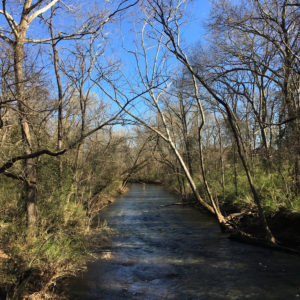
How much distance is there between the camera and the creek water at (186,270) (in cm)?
580

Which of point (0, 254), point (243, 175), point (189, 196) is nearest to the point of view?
point (0, 254)

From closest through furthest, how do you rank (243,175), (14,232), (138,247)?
1. (14,232)
2. (138,247)
3. (243,175)

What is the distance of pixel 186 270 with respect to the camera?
7.14 meters

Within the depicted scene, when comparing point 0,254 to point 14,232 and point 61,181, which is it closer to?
point 14,232

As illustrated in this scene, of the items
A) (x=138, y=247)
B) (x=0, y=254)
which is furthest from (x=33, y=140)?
(x=138, y=247)

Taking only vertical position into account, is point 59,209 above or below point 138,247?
above

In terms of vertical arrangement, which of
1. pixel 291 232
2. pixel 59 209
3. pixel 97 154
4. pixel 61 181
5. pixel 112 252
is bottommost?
pixel 112 252

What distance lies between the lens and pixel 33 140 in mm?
8898

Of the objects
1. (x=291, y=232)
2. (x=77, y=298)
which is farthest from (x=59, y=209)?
(x=291, y=232)

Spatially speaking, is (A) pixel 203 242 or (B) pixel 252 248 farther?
(A) pixel 203 242

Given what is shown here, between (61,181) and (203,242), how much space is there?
5.43m

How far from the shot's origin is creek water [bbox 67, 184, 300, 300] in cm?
580

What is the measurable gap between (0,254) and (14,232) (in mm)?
829

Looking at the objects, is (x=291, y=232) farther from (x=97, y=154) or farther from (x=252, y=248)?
→ (x=97, y=154)
